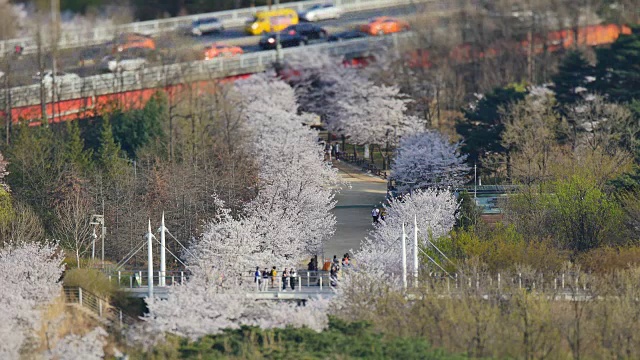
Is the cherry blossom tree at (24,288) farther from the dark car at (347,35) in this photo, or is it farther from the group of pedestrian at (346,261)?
the dark car at (347,35)

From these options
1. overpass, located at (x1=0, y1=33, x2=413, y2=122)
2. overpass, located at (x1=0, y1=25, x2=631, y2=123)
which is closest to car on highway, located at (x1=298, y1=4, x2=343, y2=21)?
overpass, located at (x1=0, y1=25, x2=631, y2=123)

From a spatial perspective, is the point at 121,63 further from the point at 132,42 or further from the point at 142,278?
the point at 142,278

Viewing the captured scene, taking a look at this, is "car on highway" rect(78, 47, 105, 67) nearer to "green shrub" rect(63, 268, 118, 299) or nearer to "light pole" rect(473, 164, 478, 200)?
"light pole" rect(473, 164, 478, 200)

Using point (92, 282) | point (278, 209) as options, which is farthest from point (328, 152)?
point (92, 282)

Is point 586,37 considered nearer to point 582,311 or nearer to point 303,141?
point 303,141

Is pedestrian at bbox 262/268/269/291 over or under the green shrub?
under

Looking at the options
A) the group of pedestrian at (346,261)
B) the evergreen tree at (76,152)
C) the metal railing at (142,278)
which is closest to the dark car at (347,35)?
the evergreen tree at (76,152)
